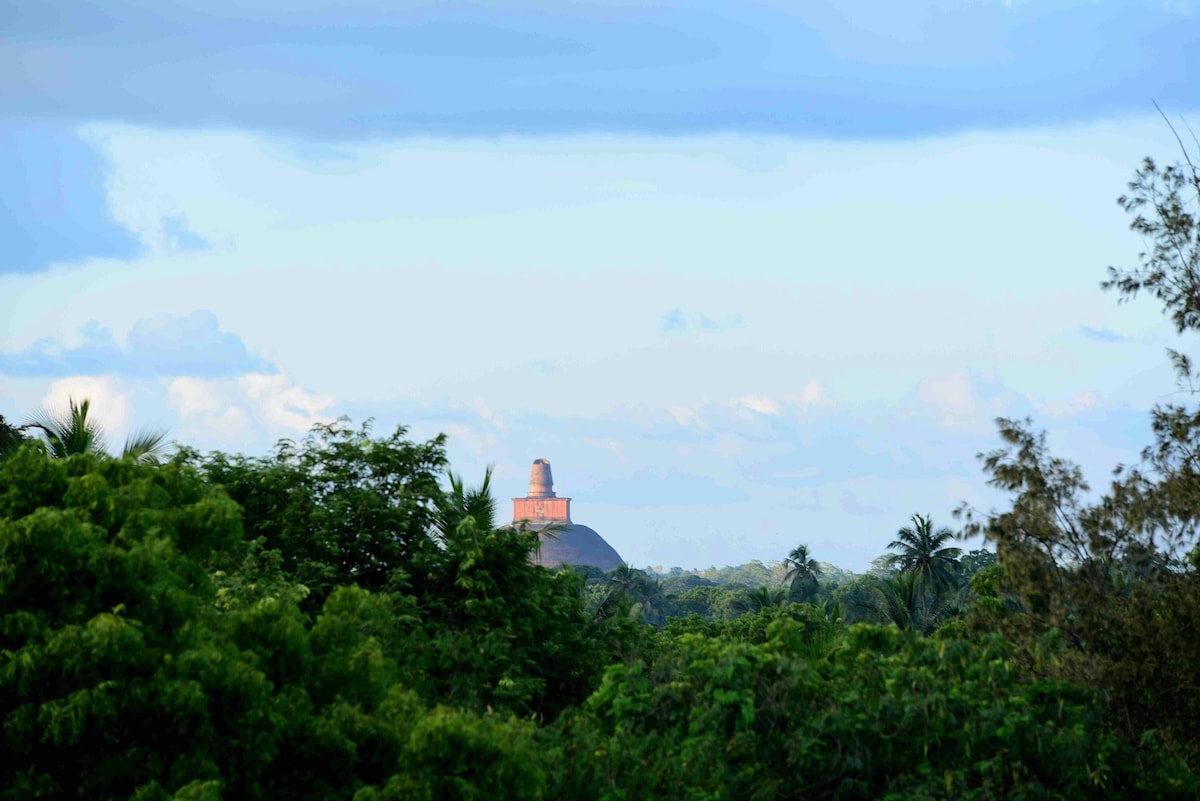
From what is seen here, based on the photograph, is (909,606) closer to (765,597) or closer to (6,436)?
(765,597)

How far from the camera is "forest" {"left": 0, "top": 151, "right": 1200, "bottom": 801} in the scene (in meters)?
10.4

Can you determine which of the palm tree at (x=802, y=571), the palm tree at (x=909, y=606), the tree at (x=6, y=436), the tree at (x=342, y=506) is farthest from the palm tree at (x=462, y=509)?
the palm tree at (x=802, y=571)

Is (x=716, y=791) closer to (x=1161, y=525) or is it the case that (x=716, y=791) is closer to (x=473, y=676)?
(x=473, y=676)

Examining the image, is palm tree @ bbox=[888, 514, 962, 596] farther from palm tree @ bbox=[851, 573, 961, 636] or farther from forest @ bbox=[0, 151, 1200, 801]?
forest @ bbox=[0, 151, 1200, 801]

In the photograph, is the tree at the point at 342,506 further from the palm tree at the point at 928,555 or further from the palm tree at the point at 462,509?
the palm tree at the point at 928,555

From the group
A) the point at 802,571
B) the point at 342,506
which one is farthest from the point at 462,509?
the point at 802,571

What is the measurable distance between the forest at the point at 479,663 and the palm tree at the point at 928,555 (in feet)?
120

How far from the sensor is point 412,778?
34.3ft

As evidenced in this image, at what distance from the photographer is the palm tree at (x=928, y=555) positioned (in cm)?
5753

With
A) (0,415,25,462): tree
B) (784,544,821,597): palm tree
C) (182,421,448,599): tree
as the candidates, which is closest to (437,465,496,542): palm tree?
(182,421,448,599): tree

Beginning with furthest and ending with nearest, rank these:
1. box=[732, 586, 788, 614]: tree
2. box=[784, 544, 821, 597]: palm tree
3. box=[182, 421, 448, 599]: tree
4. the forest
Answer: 1. box=[784, 544, 821, 597]: palm tree
2. box=[732, 586, 788, 614]: tree
3. box=[182, 421, 448, 599]: tree
4. the forest

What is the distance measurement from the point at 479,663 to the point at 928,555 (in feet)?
145

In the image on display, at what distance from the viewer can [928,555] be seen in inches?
2292

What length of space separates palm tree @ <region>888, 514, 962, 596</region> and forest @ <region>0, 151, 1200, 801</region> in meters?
36.5
